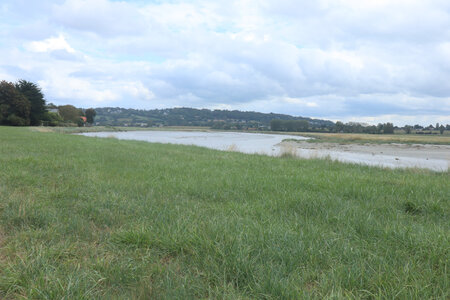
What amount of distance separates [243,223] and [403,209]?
9.26 feet

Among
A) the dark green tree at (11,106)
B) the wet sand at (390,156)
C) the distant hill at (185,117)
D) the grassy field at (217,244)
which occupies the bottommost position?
the wet sand at (390,156)

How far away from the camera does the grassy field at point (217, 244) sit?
2.01 m

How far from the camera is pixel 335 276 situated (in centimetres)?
216

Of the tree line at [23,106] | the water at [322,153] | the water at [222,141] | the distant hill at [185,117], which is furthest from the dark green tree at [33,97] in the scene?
the distant hill at [185,117]

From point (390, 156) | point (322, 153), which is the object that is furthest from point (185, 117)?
point (390, 156)

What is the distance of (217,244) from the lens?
261 cm

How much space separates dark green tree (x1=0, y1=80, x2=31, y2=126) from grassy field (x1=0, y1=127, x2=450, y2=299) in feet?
187

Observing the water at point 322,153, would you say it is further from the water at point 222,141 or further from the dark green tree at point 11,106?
the dark green tree at point 11,106

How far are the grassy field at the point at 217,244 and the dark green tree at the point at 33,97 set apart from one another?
208 ft

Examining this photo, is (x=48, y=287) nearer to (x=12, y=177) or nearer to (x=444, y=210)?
(x=12, y=177)

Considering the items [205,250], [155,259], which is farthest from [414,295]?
[155,259]

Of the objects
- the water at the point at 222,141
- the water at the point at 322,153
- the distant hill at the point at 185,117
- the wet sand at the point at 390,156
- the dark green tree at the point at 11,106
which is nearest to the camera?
the wet sand at the point at 390,156

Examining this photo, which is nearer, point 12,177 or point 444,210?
point 444,210

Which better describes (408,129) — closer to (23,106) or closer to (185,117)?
(23,106)
